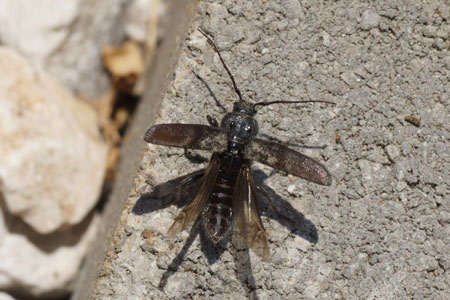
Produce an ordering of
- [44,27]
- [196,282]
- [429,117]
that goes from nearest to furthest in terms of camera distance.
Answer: [196,282], [429,117], [44,27]

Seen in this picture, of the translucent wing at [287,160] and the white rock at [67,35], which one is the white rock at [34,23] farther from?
the translucent wing at [287,160]

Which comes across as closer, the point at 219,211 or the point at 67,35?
the point at 219,211

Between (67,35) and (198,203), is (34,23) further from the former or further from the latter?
(198,203)

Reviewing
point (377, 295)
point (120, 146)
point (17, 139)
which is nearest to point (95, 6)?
point (120, 146)

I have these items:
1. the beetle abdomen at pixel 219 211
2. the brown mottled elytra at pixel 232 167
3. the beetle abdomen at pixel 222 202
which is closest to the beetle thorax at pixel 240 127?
the brown mottled elytra at pixel 232 167

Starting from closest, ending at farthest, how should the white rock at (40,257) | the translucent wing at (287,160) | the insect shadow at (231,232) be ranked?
1. the translucent wing at (287,160)
2. the insect shadow at (231,232)
3. the white rock at (40,257)

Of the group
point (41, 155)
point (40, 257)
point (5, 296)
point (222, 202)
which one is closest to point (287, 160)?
point (222, 202)

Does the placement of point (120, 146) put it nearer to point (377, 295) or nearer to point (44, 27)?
point (44, 27)
